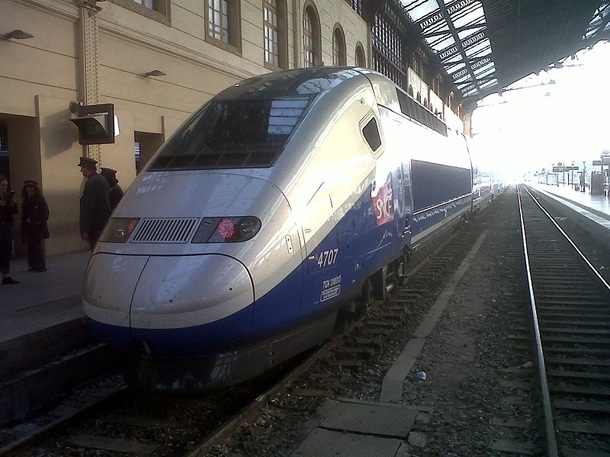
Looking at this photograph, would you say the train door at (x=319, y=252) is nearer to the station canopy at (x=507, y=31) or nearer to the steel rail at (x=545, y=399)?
the steel rail at (x=545, y=399)

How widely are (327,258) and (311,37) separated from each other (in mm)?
16554

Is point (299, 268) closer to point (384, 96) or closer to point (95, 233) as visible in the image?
point (384, 96)

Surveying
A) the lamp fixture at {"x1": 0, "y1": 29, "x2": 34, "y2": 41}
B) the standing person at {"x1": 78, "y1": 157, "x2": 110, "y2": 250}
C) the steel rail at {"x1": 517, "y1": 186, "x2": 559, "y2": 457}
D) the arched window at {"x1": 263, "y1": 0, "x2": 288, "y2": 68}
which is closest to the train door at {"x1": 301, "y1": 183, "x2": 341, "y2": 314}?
the steel rail at {"x1": 517, "y1": 186, "x2": 559, "y2": 457}

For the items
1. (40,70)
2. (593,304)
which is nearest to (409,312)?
(593,304)

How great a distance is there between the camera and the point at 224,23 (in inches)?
587

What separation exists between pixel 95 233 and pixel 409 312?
13.4 feet

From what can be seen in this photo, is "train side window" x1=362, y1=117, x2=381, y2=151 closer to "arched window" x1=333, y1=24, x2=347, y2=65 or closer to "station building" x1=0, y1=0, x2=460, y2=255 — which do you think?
"station building" x1=0, y1=0, x2=460, y2=255

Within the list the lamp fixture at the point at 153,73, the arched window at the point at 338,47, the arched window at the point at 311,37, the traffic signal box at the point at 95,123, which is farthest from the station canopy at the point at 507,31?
the traffic signal box at the point at 95,123

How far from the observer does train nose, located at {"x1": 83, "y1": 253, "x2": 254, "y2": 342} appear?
12.5ft

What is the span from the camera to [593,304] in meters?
8.46

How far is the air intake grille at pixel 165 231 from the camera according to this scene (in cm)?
418

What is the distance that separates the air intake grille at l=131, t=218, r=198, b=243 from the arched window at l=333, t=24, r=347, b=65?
18700mm

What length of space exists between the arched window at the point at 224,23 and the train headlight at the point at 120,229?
33.8 feet

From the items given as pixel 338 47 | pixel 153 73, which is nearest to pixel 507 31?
pixel 338 47
